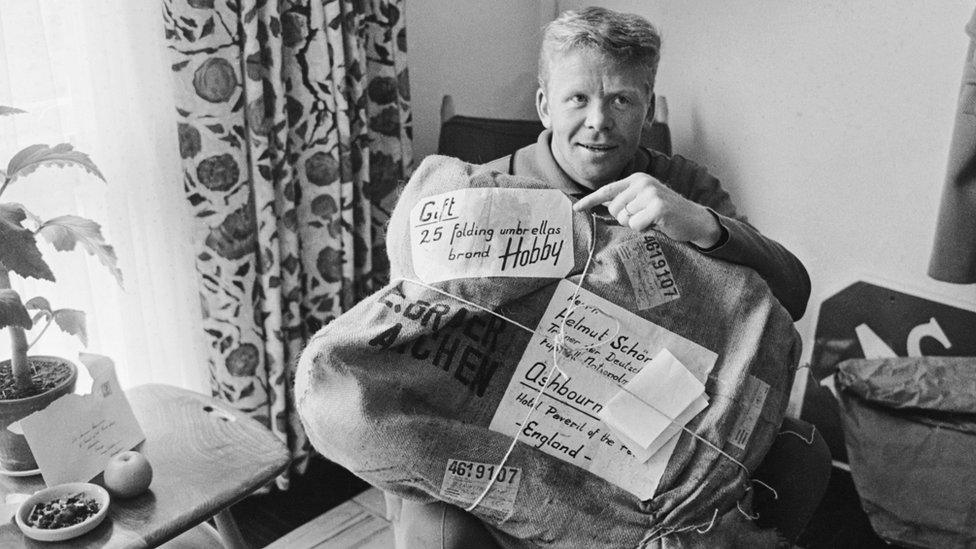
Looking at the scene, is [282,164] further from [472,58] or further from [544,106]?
[472,58]

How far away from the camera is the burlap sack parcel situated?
3.26 feet

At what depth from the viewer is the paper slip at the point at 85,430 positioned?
1.12 meters

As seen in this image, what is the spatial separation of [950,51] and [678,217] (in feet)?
3.65

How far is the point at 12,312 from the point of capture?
3.41ft

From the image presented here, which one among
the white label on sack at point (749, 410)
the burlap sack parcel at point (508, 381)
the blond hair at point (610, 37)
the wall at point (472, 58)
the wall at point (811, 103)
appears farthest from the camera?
the wall at point (472, 58)

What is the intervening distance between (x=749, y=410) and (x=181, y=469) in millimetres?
841

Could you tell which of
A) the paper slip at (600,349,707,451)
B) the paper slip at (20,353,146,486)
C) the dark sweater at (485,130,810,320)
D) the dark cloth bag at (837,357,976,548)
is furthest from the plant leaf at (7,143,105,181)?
the dark cloth bag at (837,357,976,548)

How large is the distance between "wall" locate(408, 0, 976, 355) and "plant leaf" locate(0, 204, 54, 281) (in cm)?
130

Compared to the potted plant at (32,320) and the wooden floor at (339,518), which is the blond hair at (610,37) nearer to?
the potted plant at (32,320)

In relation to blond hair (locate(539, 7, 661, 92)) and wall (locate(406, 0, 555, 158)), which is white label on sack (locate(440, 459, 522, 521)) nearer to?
blond hair (locate(539, 7, 661, 92))

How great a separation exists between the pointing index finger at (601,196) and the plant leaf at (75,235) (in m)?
0.68

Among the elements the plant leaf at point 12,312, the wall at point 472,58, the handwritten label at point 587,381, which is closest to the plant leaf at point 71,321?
the plant leaf at point 12,312

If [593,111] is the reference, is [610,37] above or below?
above

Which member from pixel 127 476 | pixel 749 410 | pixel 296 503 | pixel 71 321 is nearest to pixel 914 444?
pixel 749 410
